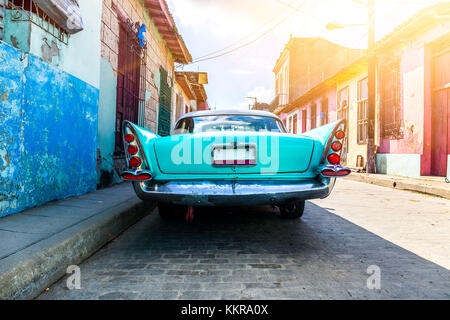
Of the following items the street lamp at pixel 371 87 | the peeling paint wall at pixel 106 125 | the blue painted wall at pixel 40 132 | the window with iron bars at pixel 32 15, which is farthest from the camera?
the street lamp at pixel 371 87

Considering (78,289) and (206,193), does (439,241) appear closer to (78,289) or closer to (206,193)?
(206,193)

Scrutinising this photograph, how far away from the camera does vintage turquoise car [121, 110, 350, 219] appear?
2379mm

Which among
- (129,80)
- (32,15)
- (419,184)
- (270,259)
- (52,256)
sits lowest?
(270,259)

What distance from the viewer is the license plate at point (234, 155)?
2.46 m

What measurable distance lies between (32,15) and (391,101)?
34.1ft

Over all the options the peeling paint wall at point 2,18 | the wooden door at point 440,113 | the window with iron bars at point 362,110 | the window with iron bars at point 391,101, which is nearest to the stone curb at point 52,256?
the peeling paint wall at point 2,18

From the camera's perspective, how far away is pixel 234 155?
246 centimetres

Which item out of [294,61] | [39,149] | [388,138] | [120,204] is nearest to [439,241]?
[120,204]

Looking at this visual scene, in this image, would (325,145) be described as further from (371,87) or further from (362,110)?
(362,110)

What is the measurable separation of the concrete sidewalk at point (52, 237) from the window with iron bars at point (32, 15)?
211cm

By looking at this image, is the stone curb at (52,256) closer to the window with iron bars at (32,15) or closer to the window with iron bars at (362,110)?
the window with iron bars at (32,15)

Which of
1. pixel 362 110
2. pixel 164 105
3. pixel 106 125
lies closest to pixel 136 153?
pixel 106 125

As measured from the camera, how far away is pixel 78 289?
5.95 ft
